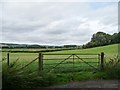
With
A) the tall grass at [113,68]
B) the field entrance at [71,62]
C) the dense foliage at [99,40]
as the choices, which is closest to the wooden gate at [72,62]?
the field entrance at [71,62]

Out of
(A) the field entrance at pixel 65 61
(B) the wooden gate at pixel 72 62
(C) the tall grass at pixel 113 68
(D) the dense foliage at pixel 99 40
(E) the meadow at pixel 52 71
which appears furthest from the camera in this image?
(D) the dense foliage at pixel 99 40

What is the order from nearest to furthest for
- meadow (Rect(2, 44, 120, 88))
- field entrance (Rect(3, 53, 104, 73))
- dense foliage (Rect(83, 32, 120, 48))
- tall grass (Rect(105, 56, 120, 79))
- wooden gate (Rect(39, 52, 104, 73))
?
meadow (Rect(2, 44, 120, 88)), tall grass (Rect(105, 56, 120, 79)), field entrance (Rect(3, 53, 104, 73)), wooden gate (Rect(39, 52, 104, 73)), dense foliage (Rect(83, 32, 120, 48))

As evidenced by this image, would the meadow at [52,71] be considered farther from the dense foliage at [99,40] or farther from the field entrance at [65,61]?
the dense foliage at [99,40]

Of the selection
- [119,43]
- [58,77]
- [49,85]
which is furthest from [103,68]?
[49,85]

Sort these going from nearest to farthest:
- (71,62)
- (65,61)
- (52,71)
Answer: (52,71), (65,61), (71,62)

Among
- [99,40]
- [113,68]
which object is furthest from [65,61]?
[99,40]

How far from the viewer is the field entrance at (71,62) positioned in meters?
12.3

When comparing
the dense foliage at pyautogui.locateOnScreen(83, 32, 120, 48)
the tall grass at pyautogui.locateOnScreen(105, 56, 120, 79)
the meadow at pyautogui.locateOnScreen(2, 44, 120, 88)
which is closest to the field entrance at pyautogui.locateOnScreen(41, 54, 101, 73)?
the meadow at pyautogui.locateOnScreen(2, 44, 120, 88)

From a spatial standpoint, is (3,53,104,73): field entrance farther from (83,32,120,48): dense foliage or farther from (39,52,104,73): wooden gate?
(83,32,120,48): dense foliage

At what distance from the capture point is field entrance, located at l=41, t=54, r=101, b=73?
12.3 metres

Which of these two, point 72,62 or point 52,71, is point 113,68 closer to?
point 72,62

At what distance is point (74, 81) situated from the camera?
1052cm

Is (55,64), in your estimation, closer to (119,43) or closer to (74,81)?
(74,81)

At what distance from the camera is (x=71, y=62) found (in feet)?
43.8
